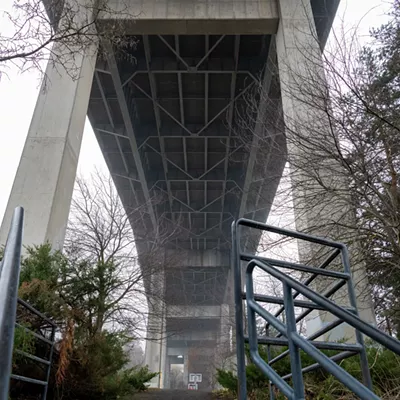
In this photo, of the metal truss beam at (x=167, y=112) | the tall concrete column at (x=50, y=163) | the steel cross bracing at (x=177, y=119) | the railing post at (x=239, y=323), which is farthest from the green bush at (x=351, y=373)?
the metal truss beam at (x=167, y=112)

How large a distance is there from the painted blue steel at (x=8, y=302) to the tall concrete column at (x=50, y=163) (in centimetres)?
591

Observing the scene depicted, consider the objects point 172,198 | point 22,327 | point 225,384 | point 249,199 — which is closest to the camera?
point 22,327

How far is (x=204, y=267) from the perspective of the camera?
25.3 m

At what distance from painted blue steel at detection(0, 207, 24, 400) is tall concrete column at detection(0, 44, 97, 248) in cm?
591

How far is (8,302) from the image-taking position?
120 centimetres

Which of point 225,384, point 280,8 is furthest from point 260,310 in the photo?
point 280,8

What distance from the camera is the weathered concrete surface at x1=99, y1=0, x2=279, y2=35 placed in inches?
379

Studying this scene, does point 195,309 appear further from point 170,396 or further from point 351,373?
point 351,373

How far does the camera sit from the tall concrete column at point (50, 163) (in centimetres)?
715

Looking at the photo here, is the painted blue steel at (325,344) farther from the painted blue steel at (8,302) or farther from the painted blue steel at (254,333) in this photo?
the painted blue steel at (8,302)

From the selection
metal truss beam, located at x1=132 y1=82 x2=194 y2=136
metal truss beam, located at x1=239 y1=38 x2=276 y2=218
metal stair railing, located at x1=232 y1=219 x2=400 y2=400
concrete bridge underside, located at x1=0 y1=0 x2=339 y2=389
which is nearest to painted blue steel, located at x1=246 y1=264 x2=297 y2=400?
metal stair railing, located at x1=232 y1=219 x2=400 y2=400

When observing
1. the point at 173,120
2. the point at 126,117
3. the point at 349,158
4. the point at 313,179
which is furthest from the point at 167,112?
the point at 349,158

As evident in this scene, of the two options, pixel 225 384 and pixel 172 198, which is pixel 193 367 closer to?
pixel 172 198

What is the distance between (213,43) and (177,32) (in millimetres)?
2183
